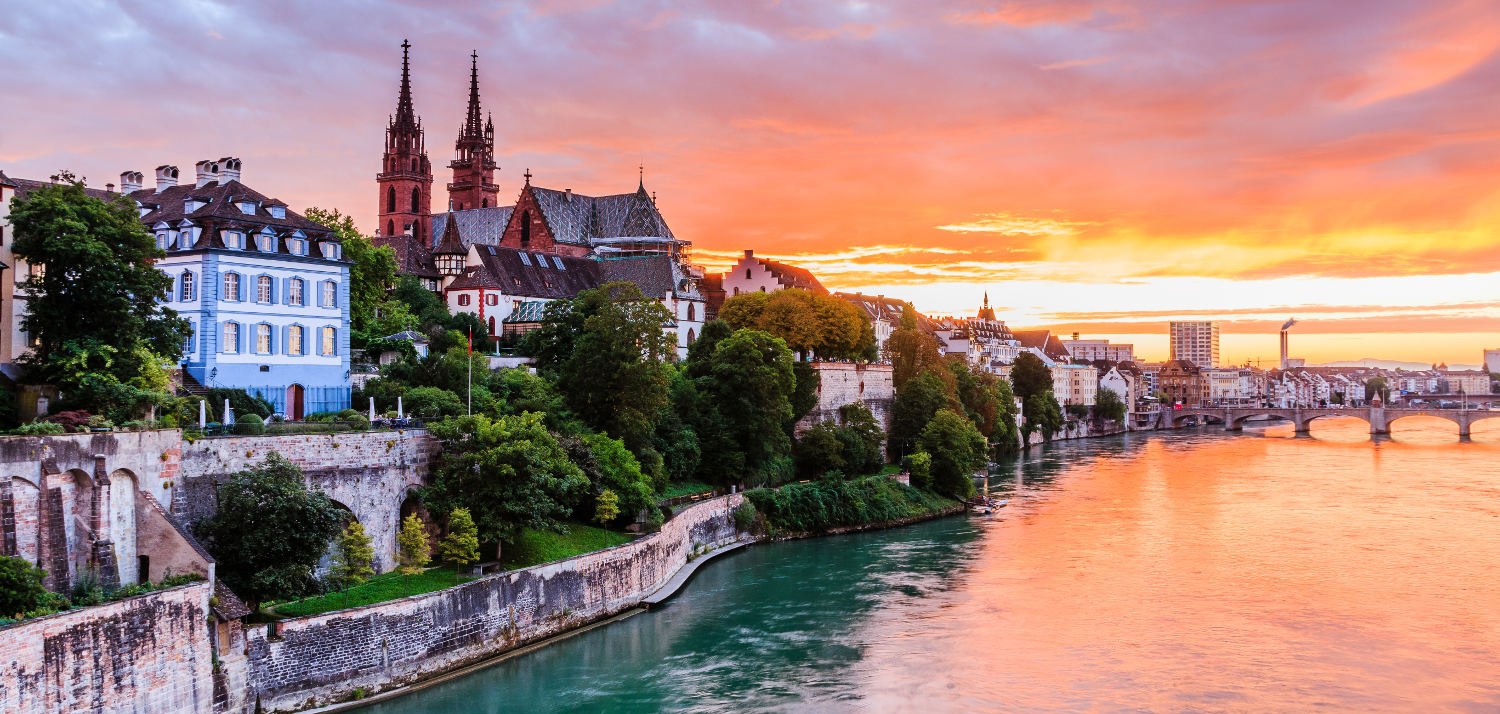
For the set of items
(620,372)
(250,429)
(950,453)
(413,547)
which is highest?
(620,372)

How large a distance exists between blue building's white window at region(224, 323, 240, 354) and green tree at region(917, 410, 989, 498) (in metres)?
32.6

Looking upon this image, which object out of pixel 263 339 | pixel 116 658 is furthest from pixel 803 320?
pixel 116 658

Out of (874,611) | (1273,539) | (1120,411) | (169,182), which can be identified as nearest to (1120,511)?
(1273,539)

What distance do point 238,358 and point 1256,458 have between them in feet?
230

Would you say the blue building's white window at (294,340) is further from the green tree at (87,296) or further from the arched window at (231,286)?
the green tree at (87,296)

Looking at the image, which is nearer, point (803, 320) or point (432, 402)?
point (432, 402)

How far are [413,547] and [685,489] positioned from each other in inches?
681

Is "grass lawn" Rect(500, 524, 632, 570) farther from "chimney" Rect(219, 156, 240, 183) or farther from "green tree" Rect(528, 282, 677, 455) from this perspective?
"chimney" Rect(219, 156, 240, 183)

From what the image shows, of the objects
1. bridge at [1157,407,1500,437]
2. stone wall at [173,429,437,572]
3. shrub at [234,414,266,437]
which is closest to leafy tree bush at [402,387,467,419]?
stone wall at [173,429,437,572]

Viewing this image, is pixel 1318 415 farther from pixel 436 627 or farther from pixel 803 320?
pixel 436 627

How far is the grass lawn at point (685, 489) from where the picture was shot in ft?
141

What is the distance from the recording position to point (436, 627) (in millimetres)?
26688

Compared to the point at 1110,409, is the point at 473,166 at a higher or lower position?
higher

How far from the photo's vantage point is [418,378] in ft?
142
